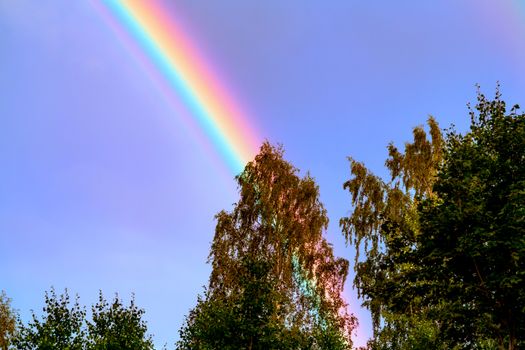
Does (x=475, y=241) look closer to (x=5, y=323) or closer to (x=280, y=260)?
(x=280, y=260)

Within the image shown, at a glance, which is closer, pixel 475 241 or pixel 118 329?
pixel 475 241

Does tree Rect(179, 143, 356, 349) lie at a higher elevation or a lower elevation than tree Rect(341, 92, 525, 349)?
higher

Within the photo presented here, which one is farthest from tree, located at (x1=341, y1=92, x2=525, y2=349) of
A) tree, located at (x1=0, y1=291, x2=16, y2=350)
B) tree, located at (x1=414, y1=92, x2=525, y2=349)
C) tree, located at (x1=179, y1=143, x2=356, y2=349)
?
tree, located at (x1=0, y1=291, x2=16, y2=350)

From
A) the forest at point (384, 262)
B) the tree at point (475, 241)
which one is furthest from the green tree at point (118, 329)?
the tree at point (475, 241)

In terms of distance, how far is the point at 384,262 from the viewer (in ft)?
119

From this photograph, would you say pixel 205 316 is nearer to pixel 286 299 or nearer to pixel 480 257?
pixel 286 299

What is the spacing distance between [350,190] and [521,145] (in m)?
22.1

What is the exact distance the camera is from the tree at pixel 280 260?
3541cm

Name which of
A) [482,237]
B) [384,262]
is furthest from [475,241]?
[384,262]

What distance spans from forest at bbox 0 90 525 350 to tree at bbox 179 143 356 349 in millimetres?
88

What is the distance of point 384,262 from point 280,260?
7759 mm

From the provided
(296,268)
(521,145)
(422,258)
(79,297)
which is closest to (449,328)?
(422,258)

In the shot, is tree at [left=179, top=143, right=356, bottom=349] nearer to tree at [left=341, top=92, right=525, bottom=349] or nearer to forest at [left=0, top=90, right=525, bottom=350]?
forest at [left=0, top=90, right=525, bottom=350]

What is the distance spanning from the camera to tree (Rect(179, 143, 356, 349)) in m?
35.4
